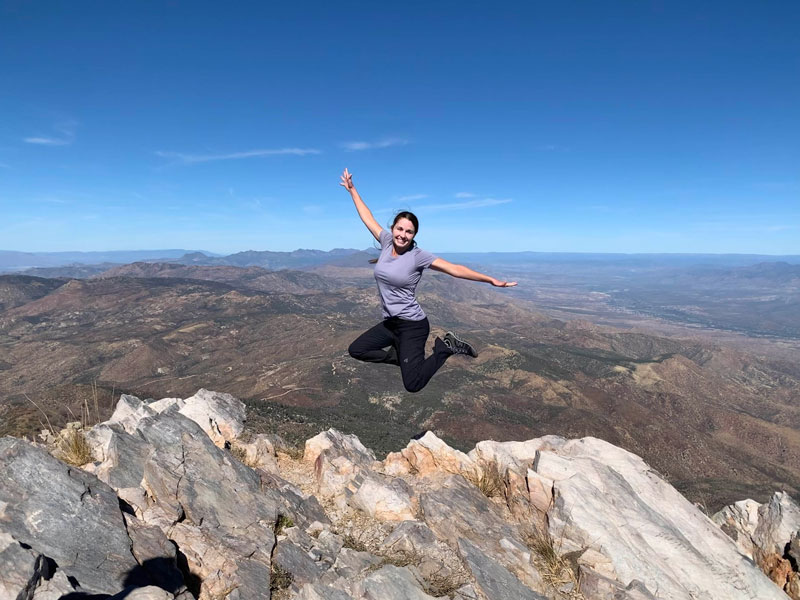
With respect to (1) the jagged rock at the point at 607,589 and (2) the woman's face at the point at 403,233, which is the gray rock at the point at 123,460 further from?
(1) the jagged rock at the point at 607,589

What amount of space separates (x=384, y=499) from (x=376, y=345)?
12.3ft

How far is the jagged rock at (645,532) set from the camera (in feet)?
25.8

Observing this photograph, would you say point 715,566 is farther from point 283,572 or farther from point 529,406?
point 529,406

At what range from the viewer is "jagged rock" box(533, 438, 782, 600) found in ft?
25.8

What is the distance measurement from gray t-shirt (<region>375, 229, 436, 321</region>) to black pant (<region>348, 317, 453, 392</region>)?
258mm

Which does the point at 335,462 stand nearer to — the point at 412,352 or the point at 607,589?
the point at 412,352

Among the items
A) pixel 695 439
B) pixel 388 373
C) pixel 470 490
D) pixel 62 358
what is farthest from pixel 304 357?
pixel 470 490

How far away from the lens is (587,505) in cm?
893

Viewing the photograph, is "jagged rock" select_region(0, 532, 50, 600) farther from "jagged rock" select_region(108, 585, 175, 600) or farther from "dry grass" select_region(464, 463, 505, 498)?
"dry grass" select_region(464, 463, 505, 498)

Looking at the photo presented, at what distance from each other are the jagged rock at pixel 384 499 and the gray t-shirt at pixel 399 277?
447 centimetres

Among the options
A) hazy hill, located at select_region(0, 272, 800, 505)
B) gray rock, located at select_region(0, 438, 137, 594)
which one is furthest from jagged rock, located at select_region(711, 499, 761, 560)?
hazy hill, located at select_region(0, 272, 800, 505)

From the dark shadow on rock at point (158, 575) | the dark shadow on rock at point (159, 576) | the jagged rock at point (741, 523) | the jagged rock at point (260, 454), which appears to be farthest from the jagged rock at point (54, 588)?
the jagged rock at point (741, 523)

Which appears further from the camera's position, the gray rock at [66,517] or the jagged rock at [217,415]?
the jagged rock at [217,415]

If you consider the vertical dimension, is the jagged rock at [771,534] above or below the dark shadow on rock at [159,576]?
below
